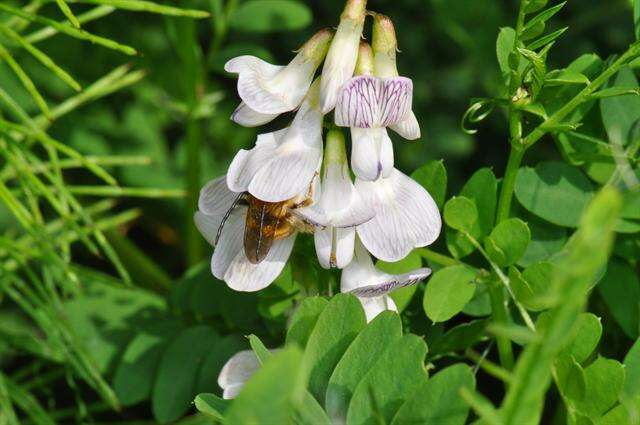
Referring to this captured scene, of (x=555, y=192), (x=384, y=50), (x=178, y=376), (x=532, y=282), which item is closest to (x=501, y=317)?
(x=532, y=282)

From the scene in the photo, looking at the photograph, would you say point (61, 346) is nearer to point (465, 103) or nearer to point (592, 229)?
point (592, 229)

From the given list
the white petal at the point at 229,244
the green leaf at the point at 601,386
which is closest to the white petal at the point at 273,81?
the white petal at the point at 229,244

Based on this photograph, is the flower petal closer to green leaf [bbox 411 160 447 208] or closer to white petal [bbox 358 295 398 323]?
white petal [bbox 358 295 398 323]

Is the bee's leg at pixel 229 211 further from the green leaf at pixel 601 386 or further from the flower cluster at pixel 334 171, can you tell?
the green leaf at pixel 601 386

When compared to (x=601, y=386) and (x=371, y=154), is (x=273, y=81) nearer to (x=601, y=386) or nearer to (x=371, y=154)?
(x=371, y=154)

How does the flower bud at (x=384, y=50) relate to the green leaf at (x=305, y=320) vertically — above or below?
above

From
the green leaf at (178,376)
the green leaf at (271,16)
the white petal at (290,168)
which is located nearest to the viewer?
the white petal at (290,168)
